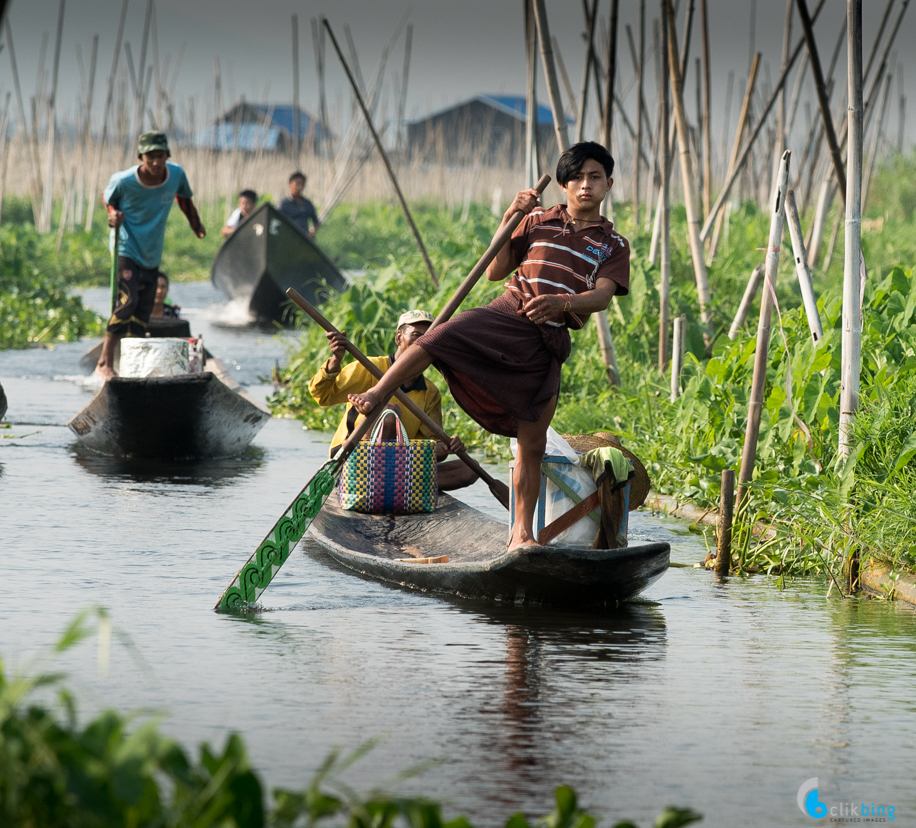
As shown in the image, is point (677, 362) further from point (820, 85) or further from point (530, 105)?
point (530, 105)

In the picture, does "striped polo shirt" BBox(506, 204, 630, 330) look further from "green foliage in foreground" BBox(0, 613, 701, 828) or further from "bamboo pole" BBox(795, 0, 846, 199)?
"green foliage in foreground" BBox(0, 613, 701, 828)

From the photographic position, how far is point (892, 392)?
537cm

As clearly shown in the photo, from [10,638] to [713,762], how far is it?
7.12 ft

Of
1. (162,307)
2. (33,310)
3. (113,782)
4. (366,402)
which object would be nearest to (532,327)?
(366,402)

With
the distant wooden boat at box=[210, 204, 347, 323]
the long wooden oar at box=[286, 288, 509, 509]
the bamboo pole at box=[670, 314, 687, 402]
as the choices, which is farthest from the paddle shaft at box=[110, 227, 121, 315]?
the distant wooden boat at box=[210, 204, 347, 323]

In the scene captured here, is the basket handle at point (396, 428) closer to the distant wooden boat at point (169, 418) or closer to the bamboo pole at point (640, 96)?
the distant wooden boat at point (169, 418)

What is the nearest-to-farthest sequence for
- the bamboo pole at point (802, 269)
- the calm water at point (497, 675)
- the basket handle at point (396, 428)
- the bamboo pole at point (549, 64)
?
the calm water at point (497, 675)
the bamboo pole at point (802, 269)
the basket handle at point (396, 428)
the bamboo pole at point (549, 64)

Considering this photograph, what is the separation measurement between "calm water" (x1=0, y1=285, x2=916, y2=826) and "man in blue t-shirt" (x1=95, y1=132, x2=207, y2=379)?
3.26 m

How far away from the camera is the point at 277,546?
473 centimetres

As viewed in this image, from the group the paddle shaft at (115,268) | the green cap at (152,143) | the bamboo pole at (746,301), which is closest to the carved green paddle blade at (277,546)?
the bamboo pole at (746,301)

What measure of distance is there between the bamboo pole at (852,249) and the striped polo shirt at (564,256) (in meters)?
0.98

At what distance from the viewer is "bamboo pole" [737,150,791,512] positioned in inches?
205

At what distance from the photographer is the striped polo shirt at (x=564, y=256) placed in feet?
15.1

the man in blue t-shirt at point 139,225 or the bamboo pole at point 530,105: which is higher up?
the bamboo pole at point 530,105
